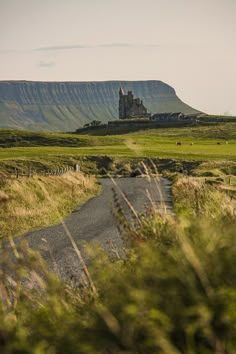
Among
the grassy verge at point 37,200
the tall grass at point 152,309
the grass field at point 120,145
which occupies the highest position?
the tall grass at point 152,309

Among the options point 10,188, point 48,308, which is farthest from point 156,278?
point 10,188

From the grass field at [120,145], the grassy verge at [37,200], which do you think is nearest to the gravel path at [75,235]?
the grassy verge at [37,200]

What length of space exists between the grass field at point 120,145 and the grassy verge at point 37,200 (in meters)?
5.01

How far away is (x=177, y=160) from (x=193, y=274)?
72.2 metres

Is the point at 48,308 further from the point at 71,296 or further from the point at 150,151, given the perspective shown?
the point at 150,151

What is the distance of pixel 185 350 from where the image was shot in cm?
407

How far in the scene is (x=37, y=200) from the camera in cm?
2906

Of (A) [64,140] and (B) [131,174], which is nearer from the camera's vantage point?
(B) [131,174]

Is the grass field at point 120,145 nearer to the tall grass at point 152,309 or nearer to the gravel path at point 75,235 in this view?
the gravel path at point 75,235

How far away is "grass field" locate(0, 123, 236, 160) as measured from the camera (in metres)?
82.9

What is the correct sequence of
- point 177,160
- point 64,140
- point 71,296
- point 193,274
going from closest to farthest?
point 193,274
point 71,296
point 177,160
point 64,140

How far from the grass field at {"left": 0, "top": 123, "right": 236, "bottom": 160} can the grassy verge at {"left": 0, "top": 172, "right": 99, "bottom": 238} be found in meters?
5.01

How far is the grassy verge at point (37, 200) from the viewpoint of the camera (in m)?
22.7

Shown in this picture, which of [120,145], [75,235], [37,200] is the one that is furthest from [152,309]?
[120,145]
